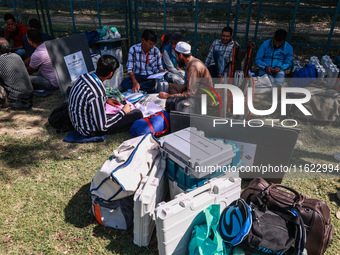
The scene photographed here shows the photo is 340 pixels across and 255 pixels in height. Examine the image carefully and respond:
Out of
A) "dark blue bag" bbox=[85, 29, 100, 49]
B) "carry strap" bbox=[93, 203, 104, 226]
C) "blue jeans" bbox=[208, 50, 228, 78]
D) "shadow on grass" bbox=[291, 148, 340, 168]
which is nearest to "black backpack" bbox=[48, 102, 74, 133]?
"carry strap" bbox=[93, 203, 104, 226]

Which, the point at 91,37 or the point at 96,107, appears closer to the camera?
the point at 96,107

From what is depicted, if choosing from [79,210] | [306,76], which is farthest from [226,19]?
[79,210]

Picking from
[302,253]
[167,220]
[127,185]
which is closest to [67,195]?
[127,185]

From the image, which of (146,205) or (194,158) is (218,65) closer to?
(194,158)

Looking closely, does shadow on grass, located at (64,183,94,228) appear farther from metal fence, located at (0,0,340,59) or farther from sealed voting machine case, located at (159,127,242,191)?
metal fence, located at (0,0,340,59)

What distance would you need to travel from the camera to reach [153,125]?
4520mm

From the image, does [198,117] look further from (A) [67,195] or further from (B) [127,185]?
(A) [67,195]

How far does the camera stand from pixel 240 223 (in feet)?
7.97

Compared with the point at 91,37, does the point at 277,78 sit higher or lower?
lower

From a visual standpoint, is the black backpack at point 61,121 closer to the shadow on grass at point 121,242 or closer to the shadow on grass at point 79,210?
the shadow on grass at point 79,210

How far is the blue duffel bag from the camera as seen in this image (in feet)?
14.5

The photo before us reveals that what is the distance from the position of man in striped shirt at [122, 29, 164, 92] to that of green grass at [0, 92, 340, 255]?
1.82 metres

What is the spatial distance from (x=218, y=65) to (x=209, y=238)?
15.3 feet

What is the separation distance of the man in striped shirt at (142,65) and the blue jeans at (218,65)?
1198 millimetres
